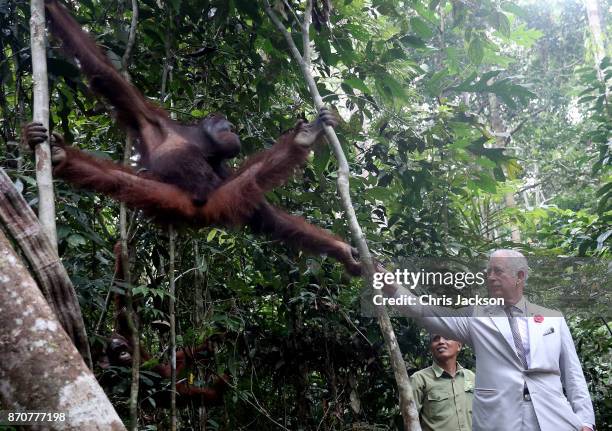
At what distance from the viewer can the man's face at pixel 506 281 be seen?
2607mm

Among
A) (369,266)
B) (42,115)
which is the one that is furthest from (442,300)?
(42,115)

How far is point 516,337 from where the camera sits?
8.30 feet

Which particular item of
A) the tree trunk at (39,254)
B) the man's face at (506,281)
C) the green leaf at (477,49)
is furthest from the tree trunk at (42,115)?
the green leaf at (477,49)

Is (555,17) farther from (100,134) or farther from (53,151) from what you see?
(53,151)

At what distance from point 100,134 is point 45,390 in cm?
288

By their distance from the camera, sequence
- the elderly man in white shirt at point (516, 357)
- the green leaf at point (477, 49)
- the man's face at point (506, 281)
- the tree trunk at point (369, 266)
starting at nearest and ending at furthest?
the tree trunk at point (369, 266), the elderly man in white shirt at point (516, 357), the man's face at point (506, 281), the green leaf at point (477, 49)

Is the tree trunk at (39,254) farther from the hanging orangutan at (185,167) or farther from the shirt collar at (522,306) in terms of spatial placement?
the shirt collar at (522,306)

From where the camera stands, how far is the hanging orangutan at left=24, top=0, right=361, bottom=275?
283 centimetres

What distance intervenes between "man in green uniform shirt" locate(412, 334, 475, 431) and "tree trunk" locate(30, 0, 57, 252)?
2363mm

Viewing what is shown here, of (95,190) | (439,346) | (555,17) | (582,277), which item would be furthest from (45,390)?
(555,17)

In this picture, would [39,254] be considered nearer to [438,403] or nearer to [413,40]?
[413,40]

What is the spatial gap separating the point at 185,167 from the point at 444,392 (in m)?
2.05

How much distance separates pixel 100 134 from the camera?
3.87 m

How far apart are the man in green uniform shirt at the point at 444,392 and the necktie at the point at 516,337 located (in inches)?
36.7
